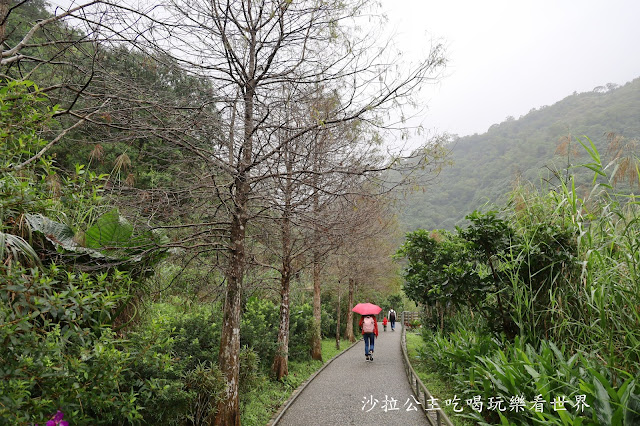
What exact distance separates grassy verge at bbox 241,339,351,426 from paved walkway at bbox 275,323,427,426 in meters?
0.31

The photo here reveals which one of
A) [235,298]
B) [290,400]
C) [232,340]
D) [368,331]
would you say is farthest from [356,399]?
[235,298]

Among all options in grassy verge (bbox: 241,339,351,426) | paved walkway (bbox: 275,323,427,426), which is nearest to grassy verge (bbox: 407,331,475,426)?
paved walkway (bbox: 275,323,427,426)

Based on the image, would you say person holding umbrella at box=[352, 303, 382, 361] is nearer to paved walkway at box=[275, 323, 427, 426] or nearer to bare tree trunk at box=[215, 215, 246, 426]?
paved walkway at box=[275, 323, 427, 426]

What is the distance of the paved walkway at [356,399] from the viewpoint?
680 cm

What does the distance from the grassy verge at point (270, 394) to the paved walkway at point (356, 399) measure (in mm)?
313

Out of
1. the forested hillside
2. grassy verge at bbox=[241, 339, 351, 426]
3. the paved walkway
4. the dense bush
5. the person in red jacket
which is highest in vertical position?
the forested hillside

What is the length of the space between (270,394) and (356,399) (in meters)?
1.99

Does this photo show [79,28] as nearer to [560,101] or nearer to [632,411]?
[632,411]

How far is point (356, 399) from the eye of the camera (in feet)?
27.0

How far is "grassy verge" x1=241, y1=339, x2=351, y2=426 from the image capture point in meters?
6.54

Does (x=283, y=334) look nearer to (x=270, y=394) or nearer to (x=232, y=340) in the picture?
(x=270, y=394)

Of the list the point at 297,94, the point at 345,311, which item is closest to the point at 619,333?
the point at 297,94

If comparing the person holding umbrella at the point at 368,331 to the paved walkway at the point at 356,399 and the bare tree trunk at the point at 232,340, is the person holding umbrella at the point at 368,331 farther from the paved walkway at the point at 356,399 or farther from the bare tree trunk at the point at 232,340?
the bare tree trunk at the point at 232,340

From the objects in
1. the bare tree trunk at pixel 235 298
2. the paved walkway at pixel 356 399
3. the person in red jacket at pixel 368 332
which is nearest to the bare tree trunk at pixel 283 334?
the paved walkway at pixel 356 399
